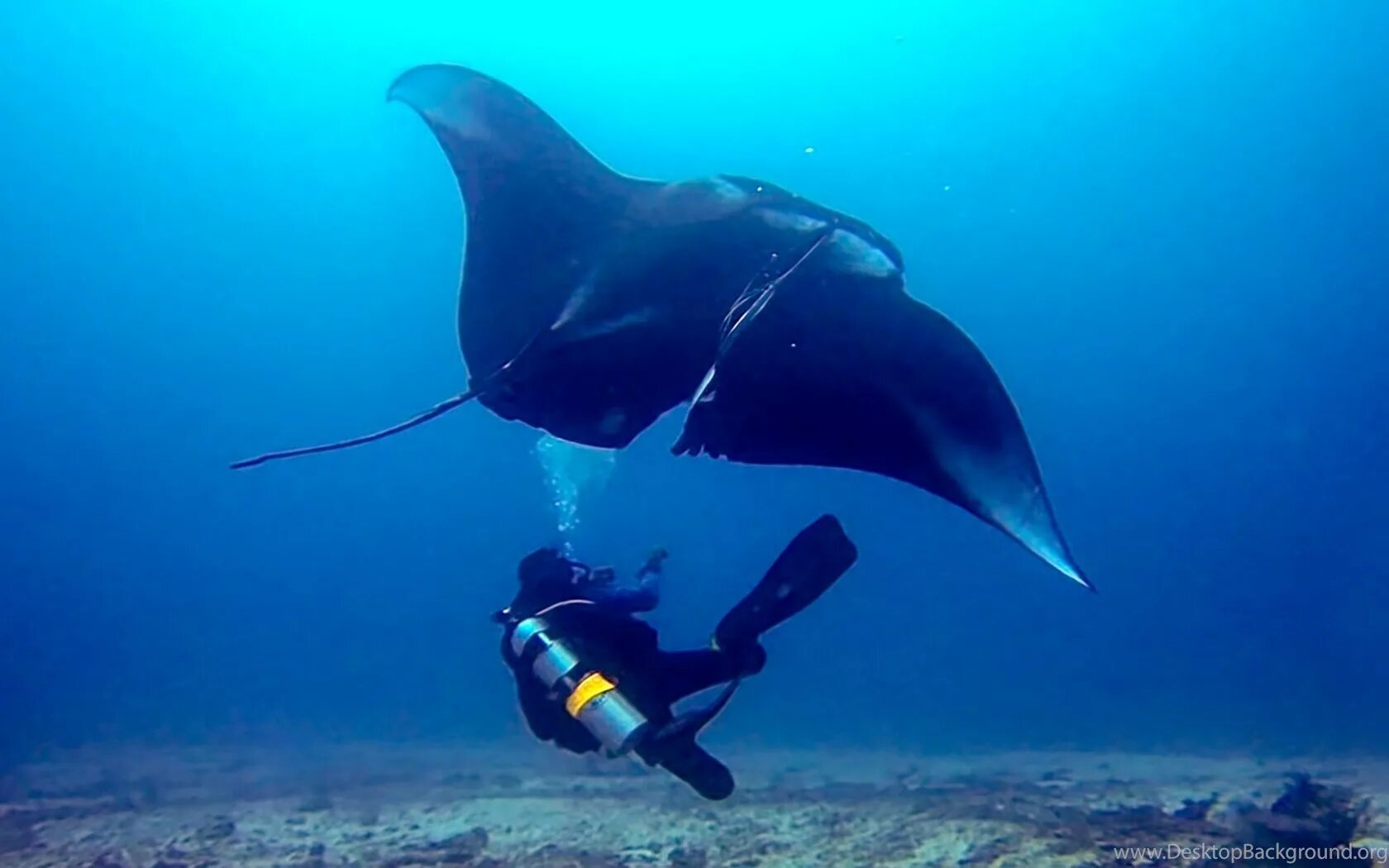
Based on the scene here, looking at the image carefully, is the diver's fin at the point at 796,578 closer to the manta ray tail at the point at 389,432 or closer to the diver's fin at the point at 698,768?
the diver's fin at the point at 698,768

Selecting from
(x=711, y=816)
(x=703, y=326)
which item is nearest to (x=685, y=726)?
(x=703, y=326)

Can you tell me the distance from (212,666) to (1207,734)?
59626mm

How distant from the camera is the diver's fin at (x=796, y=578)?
201 inches

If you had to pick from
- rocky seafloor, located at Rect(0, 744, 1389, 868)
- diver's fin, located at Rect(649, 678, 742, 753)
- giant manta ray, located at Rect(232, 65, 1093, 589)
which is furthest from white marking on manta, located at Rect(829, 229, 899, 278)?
rocky seafloor, located at Rect(0, 744, 1389, 868)

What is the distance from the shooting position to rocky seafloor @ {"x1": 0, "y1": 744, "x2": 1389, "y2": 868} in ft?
24.2

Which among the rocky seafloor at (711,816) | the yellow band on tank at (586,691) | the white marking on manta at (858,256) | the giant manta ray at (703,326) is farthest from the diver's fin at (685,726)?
the rocky seafloor at (711,816)

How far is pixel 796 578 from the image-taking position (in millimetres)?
5125

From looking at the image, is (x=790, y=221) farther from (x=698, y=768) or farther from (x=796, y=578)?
(x=698, y=768)

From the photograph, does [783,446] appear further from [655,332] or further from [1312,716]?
[1312,716]

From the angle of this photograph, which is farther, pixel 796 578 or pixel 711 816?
pixel 711 816

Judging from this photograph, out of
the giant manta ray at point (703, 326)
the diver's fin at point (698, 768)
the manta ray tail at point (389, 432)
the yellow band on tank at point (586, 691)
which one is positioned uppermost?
the giant manta ray at point (703, 326)

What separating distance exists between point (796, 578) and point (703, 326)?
160cm

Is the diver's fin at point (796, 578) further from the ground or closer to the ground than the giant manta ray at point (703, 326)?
closer to the ground

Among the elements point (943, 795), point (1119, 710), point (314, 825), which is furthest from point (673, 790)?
point (1119, 710)
